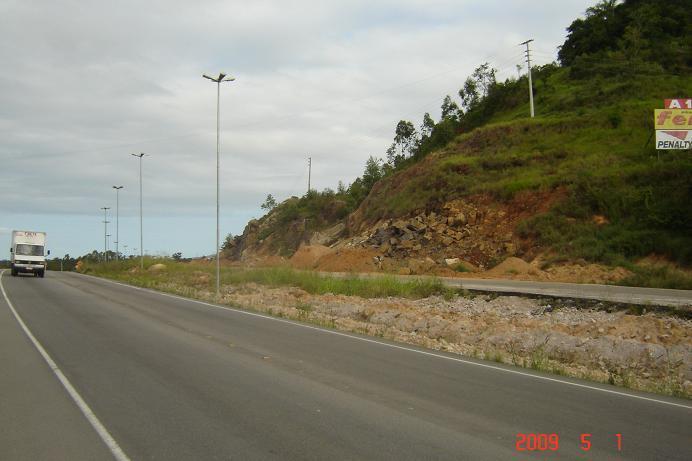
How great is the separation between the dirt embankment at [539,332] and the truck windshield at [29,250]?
3061 centimetres

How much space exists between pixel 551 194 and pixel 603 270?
11.5 m

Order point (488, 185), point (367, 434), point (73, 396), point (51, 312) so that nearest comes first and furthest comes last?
1. point (367, 434)
2. point (73, 396)
3. point (51, 312)
4. point (488, 185)

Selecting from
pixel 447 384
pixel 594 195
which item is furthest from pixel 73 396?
pixel 594 195

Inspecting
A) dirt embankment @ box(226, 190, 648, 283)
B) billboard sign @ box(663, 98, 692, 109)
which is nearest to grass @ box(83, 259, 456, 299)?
dirt embankment @ box(226, 190, 648, 283)

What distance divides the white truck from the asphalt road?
1495 inches

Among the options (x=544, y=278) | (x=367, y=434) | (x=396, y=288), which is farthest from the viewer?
(x=544, y=278)

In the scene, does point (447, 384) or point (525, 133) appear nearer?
point (447, 384)

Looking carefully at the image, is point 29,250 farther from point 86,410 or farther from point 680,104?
point 680,104

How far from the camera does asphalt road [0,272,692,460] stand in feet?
20.4

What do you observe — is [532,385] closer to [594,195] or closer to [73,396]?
[73,396]

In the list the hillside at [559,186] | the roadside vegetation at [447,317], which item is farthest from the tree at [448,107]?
the roadside vegetation at [447,317]

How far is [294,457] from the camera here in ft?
19.2

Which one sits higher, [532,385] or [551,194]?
[551,194]
